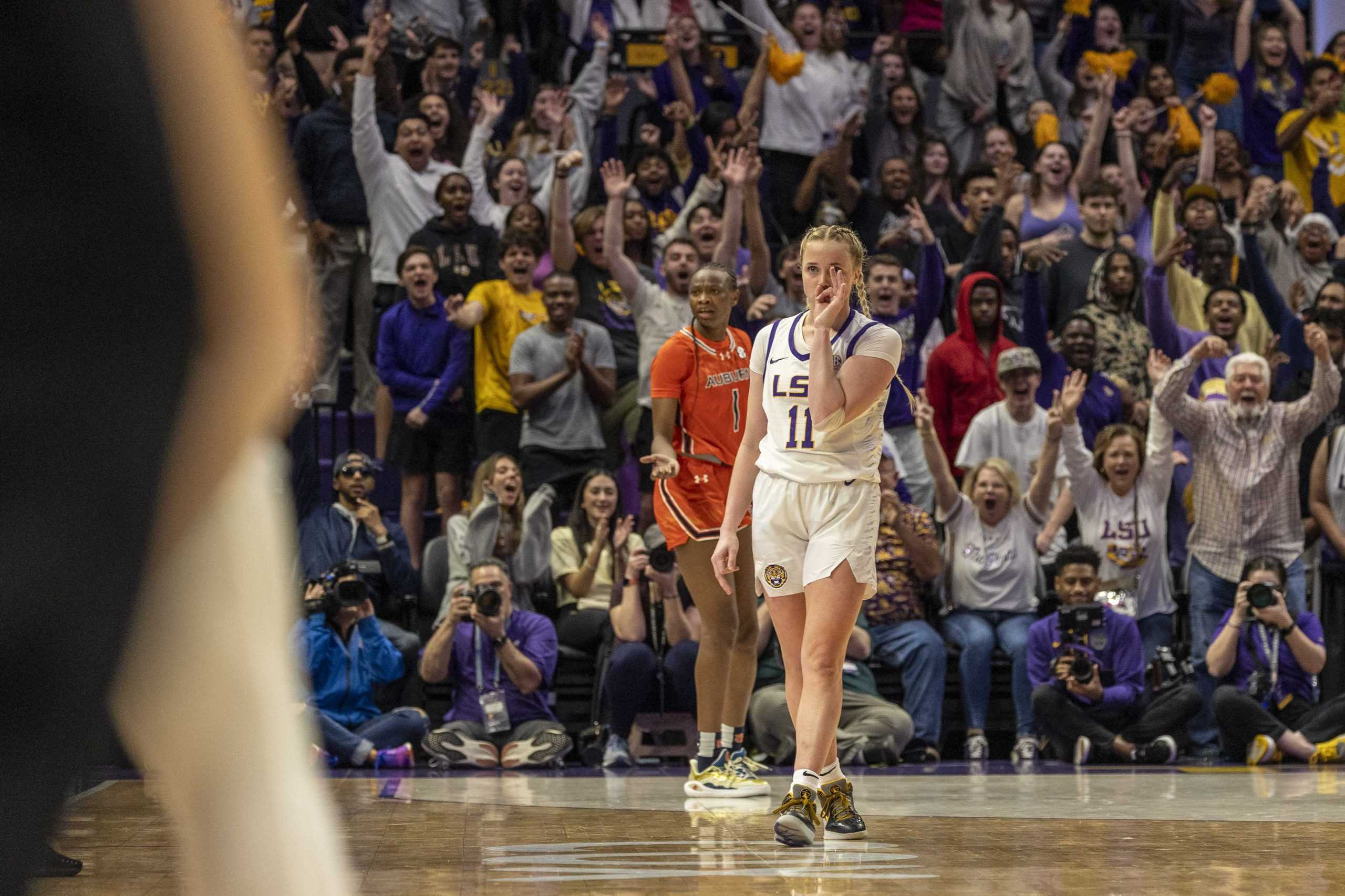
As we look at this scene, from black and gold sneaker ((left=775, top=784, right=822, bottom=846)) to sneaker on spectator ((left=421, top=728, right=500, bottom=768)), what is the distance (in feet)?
11.4

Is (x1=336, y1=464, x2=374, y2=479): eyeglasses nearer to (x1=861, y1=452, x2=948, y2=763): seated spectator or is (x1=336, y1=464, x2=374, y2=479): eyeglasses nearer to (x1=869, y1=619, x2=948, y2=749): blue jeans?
(x1=861, y1=452, x2=948, y2=763): seated spectator

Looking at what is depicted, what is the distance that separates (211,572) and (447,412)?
9455mm

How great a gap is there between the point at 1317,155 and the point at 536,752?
9.22 meters

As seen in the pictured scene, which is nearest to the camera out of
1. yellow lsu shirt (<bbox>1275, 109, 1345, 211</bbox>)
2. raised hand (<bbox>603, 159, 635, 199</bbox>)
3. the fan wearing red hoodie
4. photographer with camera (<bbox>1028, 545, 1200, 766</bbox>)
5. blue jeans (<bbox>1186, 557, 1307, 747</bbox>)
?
photographer with camera (<bbox>1028, 545, 1200, 766</bbox>)

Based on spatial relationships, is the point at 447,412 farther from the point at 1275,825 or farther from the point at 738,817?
the point at 1275,825

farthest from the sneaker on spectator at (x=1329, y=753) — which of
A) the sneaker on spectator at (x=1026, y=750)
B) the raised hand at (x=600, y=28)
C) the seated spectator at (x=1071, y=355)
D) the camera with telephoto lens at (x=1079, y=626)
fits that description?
the raised hand at (x=600, y=28)

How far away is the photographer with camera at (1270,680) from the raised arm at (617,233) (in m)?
4.25

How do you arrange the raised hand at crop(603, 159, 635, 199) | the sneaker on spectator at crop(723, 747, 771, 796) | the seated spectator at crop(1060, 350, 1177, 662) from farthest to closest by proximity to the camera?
the raised hand at crop(603, 159, 635, 199), the seated spectator at crop(1060, 350, 1177, 662), the sneaker on spectator at crop(723, 747, 771, 796)

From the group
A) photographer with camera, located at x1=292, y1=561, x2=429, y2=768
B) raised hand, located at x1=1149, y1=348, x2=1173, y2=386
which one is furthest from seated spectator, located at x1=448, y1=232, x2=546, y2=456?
raised hand, located at x1=1149, y1=348, x2=1173, y2=386

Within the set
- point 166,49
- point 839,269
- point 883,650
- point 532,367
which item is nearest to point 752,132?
point 532,367

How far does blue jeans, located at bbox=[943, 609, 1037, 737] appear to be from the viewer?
9.45 m

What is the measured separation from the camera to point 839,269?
570 cm

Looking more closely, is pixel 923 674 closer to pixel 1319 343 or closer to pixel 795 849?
pixel 1319 343

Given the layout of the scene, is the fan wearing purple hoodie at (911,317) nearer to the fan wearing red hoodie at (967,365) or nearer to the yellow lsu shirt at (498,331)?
the fan wearing red hoodie at (967,365)
